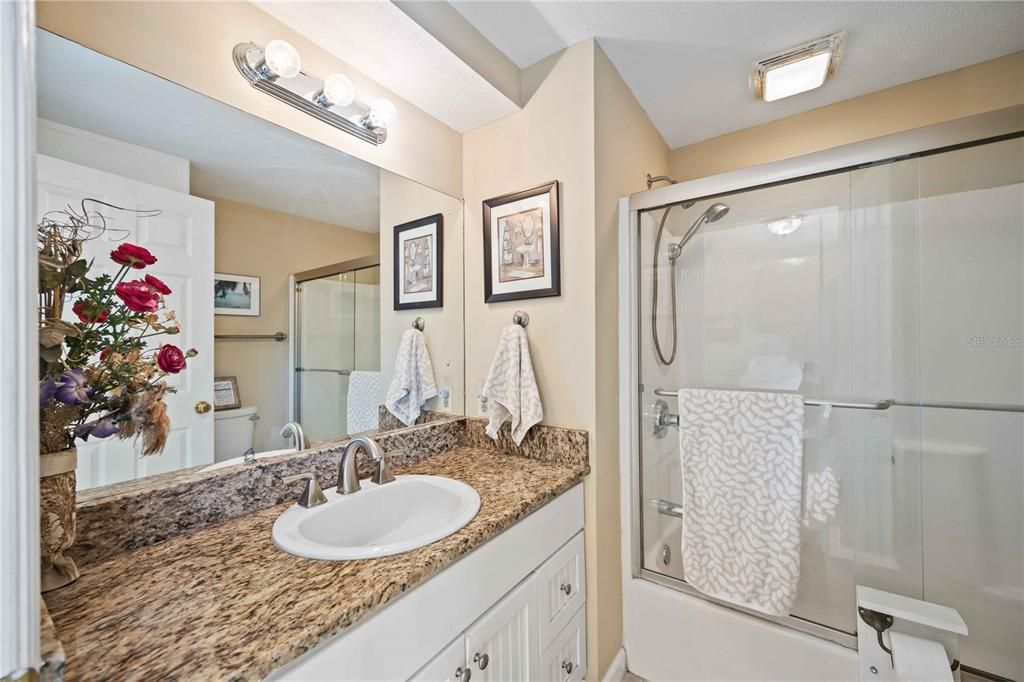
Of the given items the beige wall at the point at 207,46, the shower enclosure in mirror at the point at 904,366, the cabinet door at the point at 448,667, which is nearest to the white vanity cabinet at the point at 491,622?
the cabinet door at the point at 448,667

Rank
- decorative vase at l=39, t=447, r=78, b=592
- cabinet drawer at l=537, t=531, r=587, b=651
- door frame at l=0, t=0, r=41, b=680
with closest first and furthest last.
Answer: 1. door frame at l=0, t=0, r=41, b=680
2. decorative vase at l=39, t=447, r=78, b=592
3. cabinet drawer at l=537, t=531, r=587, b=651

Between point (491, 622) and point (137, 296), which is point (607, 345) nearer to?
point (491, 622)

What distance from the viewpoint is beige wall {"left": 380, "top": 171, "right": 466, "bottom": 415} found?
1.58 metres

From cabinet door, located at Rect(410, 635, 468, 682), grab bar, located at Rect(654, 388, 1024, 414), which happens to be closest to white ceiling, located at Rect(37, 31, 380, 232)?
cabinet door, located at Rect(410, 635, 468, 682)

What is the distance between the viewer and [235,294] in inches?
44.3

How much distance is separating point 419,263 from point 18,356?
1359 mm

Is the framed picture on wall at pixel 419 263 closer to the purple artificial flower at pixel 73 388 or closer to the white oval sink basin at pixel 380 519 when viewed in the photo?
the white oval sink basin at pixel 380 519

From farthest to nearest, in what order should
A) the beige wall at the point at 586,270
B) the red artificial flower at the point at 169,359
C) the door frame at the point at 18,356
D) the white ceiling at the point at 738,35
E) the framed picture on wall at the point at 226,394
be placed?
the beige wall at the point at 586,270
the white ceiling at the point at 738,35
the framed picture on wall at the point at 226,394
the red artificial flower at the point at 169,359
the door frame at the point at 18,356

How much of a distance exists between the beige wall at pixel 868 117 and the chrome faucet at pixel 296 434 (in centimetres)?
229

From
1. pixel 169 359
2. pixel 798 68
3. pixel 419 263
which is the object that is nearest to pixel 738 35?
pixel 798 68

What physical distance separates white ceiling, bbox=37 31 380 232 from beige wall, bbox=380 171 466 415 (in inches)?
3.7

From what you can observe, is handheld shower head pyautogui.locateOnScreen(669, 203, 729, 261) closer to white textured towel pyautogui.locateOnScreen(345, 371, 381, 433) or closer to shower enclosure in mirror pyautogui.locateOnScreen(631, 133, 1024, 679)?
shower enclosure in mirror pyautogui.locateOnScreen(631, 133, 1024, 679)

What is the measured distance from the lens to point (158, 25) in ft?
3.22

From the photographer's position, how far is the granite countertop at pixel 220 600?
588mm
